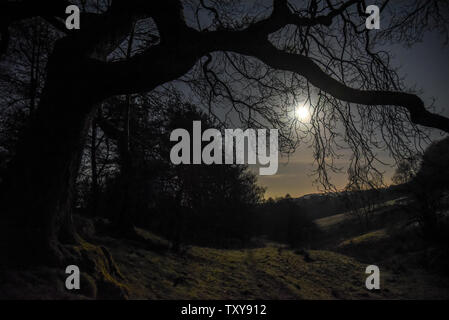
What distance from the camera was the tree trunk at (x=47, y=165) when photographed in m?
2.91

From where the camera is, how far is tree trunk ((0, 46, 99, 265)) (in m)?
2.91

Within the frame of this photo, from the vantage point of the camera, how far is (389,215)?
28.0 meters

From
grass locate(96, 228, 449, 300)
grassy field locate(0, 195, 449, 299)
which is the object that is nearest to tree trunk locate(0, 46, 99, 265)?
grassy field locate(0, 195, 449, 299)

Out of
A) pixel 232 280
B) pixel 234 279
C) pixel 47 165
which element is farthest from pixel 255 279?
pixel 47 165

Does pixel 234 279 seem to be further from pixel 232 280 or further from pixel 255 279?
pixel 255 279

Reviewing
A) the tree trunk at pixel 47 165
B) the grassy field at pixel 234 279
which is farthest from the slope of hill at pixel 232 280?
the tree trunk at pixel 47 165

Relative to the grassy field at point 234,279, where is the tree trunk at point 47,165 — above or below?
above

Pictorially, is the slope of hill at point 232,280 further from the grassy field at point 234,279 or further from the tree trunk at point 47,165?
the tree trunk at point 47,165

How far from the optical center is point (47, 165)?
9.89 ft

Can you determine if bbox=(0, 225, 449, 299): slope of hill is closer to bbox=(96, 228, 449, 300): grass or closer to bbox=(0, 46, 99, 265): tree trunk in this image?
bbox=(96, 228, 449, 300): grass

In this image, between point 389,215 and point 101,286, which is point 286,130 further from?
point 389,215

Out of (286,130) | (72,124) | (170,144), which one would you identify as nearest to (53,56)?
(72,124)

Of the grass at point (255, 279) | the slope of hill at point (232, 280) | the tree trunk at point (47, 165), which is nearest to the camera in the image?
the slope of hill at point (232, 280)
